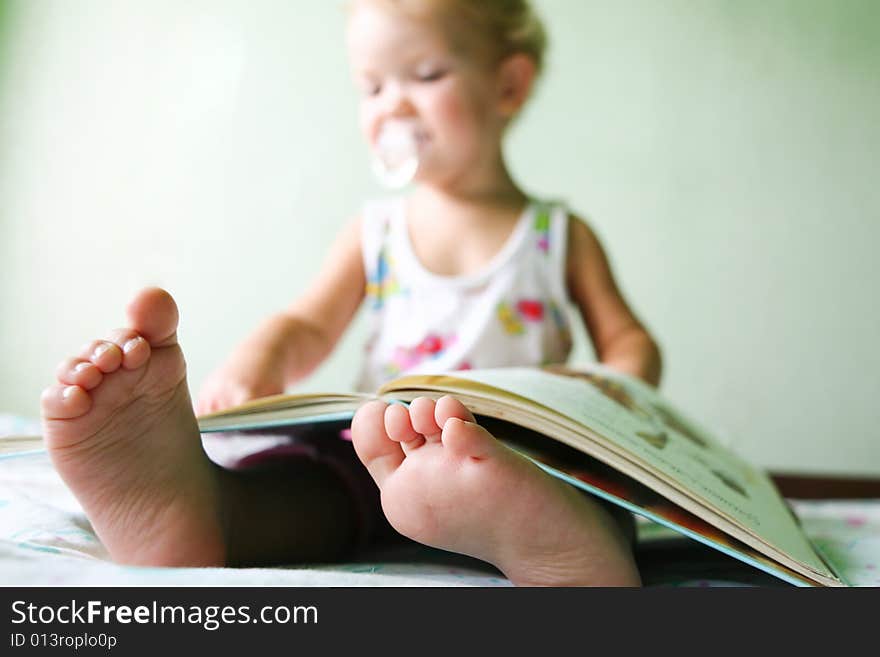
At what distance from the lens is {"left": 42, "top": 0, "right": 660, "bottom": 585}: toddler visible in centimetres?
42

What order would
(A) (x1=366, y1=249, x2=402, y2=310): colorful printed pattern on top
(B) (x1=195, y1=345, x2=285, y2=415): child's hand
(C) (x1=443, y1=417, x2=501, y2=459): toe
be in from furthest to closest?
(A) (x1=366, y1=249, x2=402, y2=310): colorful printed pattern on top
(B) (x1=195, y1=345, x2=285, y2=415): child's hand
(C) (x1=443, y1=417, x2=501, y2=459): toe

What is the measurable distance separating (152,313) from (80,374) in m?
0.05

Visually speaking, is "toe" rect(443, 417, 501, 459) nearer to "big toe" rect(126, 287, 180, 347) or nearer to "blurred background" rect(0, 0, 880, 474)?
"big toe" rect(126, 287, 180, 347)

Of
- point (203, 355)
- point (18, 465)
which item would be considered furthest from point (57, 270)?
point (18, 465)

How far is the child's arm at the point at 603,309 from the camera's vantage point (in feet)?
2.99

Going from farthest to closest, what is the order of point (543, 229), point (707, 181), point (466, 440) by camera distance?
point (707, 181) < point (543, 229) < point (466, 440)

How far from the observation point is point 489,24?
40.2 inches

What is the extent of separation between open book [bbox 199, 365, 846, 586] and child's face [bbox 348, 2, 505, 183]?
49cm

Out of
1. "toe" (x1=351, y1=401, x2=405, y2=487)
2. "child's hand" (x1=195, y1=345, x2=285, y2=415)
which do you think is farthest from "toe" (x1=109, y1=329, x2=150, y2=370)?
"child's hand" (x1=195, y1=345, x2=285, y2=415)

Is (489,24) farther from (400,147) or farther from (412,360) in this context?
(412,360)

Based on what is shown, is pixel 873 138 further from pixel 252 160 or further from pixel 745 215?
pixel 252 160

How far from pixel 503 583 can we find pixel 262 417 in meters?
0.17

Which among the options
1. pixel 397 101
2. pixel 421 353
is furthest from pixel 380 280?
pixel 397 101

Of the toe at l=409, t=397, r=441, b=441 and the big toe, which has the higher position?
the big toe
